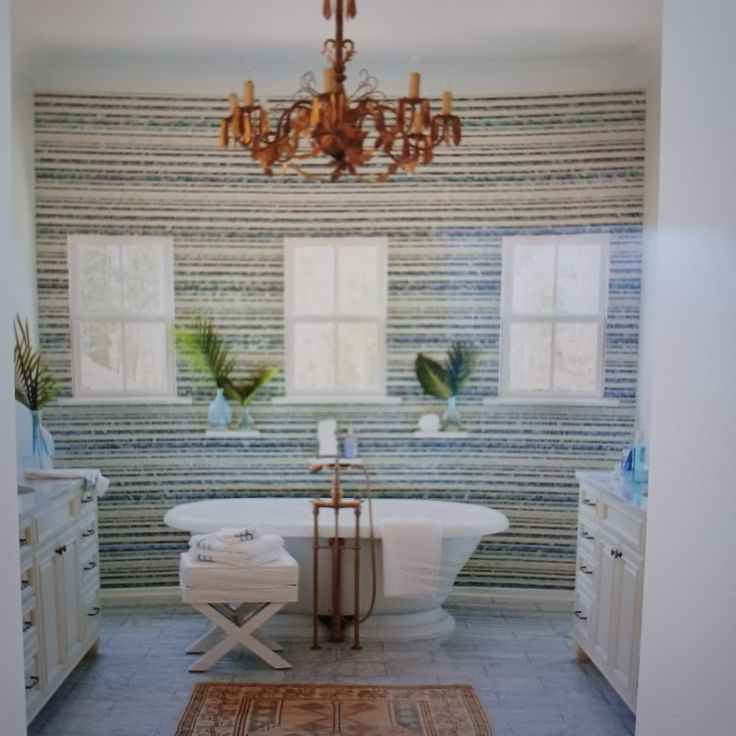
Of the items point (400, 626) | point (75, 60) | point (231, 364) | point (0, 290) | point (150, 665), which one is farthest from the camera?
point (231, 364)

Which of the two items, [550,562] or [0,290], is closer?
[0,290]

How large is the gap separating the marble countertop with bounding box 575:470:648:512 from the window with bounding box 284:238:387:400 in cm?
134

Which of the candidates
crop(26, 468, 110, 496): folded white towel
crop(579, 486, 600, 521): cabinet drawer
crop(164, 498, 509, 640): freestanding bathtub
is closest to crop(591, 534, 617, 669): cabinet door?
crop(579, 486, 600, 521): cabinet drawer

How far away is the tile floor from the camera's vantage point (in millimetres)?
2688

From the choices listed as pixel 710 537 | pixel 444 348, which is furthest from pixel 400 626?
pixel 710 537

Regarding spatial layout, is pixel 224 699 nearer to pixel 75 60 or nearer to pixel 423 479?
pixel 423 479

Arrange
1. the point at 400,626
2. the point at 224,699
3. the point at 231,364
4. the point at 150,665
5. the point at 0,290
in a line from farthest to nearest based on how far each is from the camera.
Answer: the point at 231,364, the point at 400,626, the point at 150,665, the point at 224,699, the point at 0,290

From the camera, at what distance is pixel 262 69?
3.85 metres

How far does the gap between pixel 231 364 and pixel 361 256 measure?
936mm

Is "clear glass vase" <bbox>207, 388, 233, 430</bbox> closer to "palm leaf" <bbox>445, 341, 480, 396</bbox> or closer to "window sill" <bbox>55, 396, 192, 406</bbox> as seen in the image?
"window sill" <bbox>55, 396, 192, 406</bbox>

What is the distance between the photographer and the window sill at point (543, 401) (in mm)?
3915

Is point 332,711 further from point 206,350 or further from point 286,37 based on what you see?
point 286,37

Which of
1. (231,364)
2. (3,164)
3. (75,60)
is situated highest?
(75,60)

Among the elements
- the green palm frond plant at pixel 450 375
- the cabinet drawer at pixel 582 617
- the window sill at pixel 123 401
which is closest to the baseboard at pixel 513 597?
the cabinet drawer at pixel 582 617
